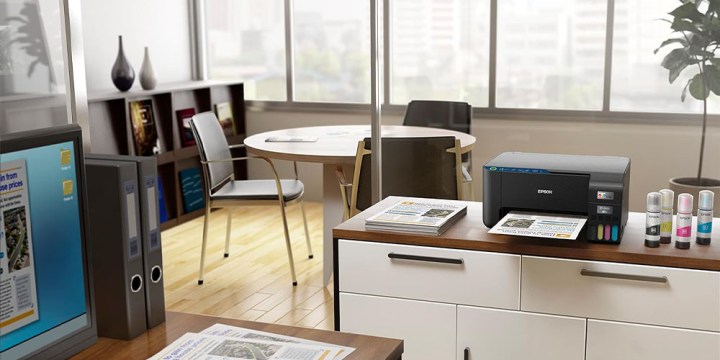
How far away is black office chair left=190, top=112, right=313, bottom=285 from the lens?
4199mm

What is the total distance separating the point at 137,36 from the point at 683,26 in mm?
3997

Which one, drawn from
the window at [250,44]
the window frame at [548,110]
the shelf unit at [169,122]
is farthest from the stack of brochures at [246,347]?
the window at [250,44]

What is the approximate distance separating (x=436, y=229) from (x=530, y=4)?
103cm

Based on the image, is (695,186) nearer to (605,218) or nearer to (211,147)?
(605,218)

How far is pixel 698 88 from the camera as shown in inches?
108

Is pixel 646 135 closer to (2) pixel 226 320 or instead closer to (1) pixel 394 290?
(1) pixel 394 290

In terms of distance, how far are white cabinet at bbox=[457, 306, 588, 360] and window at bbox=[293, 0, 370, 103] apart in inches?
150

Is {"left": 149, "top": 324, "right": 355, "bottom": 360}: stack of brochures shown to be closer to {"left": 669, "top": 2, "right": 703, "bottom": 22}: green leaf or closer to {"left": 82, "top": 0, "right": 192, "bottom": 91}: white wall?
{"left": 669, "top": 2, "right": 703, "bottom": 22}: green leaf

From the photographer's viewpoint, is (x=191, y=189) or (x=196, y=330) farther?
(x=191, y=189)

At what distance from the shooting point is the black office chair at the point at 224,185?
4199 mm

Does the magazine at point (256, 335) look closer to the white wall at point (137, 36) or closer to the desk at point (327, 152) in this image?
the desk at point (327, 152)

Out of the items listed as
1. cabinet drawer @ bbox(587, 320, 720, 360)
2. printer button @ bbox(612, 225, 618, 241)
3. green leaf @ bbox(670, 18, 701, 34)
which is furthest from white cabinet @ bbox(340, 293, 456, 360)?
green leaf @ bbox(670, 18, 701, 34)

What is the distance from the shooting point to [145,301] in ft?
5.37

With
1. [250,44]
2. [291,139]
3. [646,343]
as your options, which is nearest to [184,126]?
[250,44]
